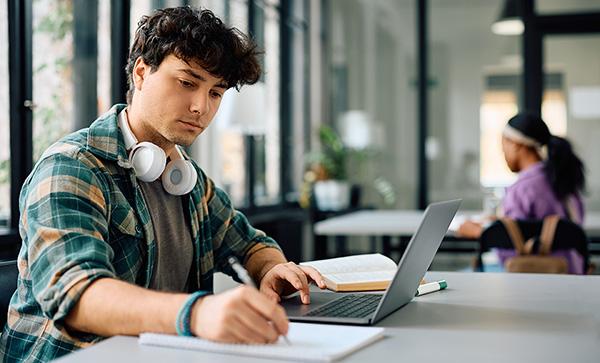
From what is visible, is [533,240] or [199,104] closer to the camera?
[199,104]

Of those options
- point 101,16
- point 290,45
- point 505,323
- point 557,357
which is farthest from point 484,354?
point 290,45

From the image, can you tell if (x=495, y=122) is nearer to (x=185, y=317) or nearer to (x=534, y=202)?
(x=534, y=202)

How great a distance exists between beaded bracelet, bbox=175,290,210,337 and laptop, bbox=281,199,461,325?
0.27 m

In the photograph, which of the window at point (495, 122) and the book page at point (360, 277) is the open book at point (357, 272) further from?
the window at point (495, 122)

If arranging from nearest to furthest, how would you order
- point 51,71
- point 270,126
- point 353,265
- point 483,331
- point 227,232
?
point 483,331, point 353,265, point 227,232, point 51,71, point 270,126

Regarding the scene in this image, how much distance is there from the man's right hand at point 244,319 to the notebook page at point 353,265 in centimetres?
64

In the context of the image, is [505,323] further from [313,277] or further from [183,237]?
[183,237]

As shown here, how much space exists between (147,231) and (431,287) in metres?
0.62

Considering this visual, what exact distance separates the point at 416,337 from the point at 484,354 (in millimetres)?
142

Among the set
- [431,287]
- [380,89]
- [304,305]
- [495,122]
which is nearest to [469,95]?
[495,122]

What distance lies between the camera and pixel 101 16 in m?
3.89

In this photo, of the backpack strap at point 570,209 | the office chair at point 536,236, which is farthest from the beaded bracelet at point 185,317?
the backpack strap at point 570,209

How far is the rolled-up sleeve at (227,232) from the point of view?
77.4 inches

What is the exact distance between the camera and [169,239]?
68.6 inches
